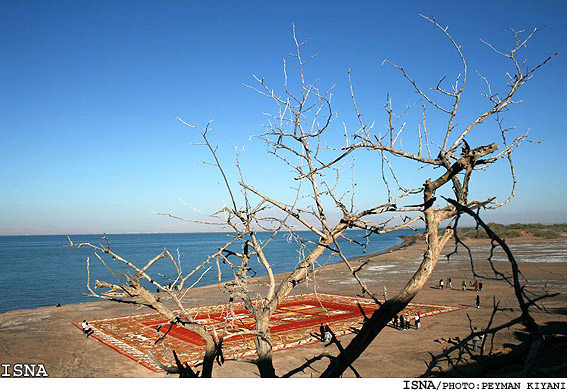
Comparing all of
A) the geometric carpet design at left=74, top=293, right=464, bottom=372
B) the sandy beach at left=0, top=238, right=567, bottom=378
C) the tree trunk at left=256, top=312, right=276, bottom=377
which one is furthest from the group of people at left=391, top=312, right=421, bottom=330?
the tree trunk at left=256, top=312, right=276, bottom=377

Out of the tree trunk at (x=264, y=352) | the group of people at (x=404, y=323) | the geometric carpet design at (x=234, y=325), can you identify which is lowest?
the geometric carpet design at (x=234, y=325)

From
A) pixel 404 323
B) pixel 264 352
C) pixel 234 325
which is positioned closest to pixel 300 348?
pixel 234 325

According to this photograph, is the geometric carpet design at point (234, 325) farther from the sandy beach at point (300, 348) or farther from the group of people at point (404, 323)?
the group of people at point (404, 323)

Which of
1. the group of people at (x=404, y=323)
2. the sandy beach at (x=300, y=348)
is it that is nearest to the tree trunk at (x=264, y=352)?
the sandy beach at (x=300, y=348)

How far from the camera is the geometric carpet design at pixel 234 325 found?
18.1 meters

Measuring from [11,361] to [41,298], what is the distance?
90.3 ft

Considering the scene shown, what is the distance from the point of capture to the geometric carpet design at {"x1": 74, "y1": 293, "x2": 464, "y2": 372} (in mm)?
18062

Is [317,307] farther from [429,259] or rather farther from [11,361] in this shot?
[429,259]

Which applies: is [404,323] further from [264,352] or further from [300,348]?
[264,352]

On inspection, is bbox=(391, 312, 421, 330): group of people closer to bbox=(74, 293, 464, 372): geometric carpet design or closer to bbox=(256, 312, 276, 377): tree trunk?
bbox=(74, 293, 464, 372): geometric carpet design

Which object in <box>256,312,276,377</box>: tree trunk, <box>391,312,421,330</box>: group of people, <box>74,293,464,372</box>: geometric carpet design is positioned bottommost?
<box>74,293,464,372</box>: geometric carpet design
